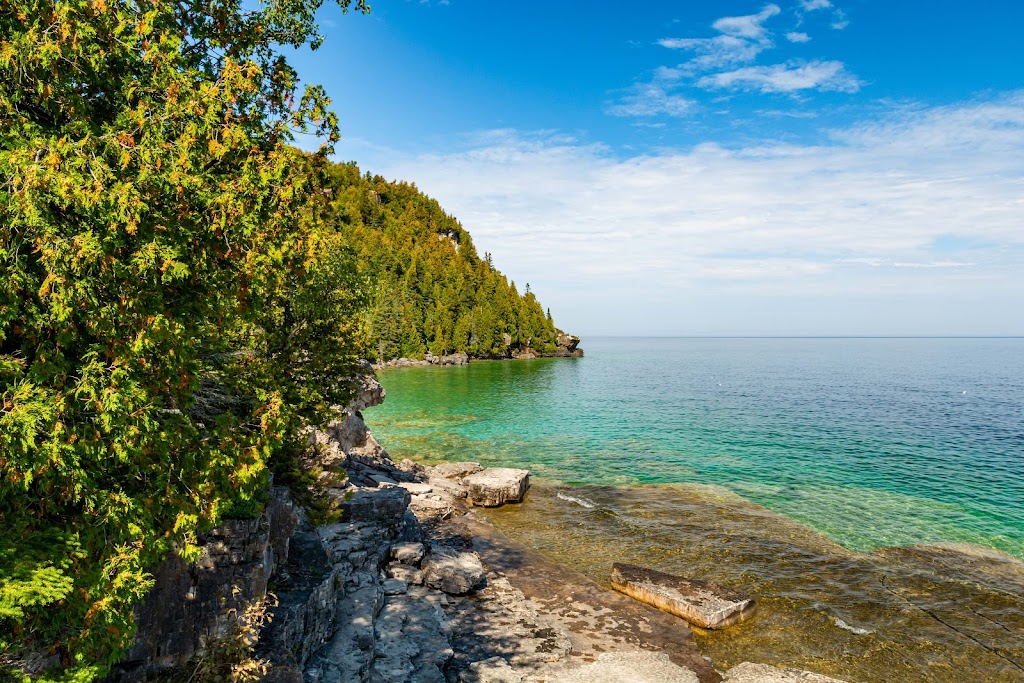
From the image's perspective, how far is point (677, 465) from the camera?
4231 centimetres

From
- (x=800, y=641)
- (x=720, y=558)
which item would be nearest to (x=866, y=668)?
(x=800, y=641)

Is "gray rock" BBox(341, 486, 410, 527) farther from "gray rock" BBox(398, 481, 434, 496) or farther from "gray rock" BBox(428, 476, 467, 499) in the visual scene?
"gray rock" BBox(428, 476, 467, 499)

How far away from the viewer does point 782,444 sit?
166 ft

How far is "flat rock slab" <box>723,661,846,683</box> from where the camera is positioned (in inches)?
598

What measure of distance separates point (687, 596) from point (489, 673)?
8540 mm

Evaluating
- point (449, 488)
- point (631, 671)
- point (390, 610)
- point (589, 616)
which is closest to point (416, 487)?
point (449, 488)

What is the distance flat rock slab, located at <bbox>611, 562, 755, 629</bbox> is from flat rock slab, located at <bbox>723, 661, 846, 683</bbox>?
8.06 feet

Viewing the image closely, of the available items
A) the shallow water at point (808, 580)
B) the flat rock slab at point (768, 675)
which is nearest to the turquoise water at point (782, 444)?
the shallow water at point (808, 580)

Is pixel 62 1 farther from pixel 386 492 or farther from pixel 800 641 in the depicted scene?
pixel 800 641

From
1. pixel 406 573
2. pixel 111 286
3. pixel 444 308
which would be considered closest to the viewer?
pixel 111 286

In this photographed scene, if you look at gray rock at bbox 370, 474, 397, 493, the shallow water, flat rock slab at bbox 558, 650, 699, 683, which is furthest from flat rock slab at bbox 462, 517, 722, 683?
gray rock at bbox 370, 474, 397, 493

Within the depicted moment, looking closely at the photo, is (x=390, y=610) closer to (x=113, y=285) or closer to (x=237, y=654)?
(x=237, y=654)

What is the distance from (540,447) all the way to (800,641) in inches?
1235

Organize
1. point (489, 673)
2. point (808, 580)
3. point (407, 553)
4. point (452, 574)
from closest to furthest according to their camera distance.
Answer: point (489, 673)
point (452, 574)
point (407, 553)
point (808, 580)
